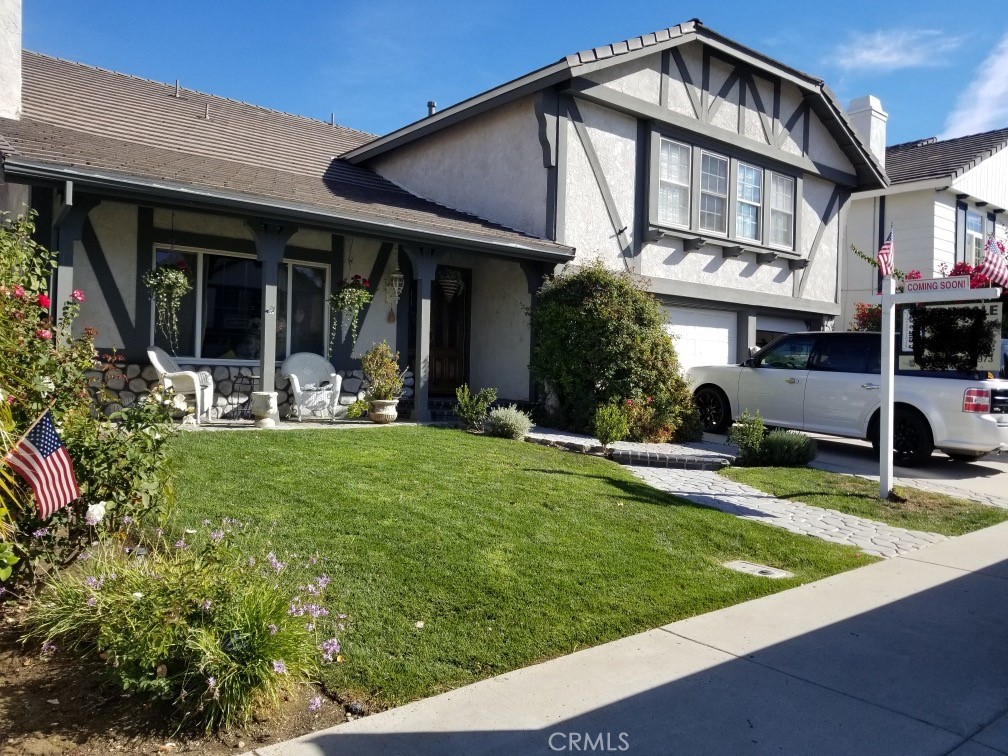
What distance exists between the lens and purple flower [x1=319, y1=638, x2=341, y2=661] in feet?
11.9

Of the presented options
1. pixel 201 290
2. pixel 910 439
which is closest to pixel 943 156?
pixel 910 439

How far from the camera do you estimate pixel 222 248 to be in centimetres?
1158

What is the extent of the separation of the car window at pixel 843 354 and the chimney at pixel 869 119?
9.44m

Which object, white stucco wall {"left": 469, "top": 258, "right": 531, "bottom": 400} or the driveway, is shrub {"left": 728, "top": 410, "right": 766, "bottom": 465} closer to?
the driveway

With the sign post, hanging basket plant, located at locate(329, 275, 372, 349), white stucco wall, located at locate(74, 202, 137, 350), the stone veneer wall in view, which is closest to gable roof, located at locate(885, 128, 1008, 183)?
the sign post

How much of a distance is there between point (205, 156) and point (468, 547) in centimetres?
954

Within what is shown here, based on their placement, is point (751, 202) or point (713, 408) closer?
point (713, 408)

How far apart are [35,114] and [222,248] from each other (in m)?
3.44

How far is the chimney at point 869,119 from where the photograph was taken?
1864 centimetres

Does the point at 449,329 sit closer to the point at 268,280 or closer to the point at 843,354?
the point at 268,280

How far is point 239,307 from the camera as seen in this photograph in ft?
38.9

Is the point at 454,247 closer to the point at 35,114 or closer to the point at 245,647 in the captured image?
the point at 35,114

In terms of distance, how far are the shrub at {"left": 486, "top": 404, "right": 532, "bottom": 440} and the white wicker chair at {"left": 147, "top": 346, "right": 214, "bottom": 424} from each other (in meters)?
3.74

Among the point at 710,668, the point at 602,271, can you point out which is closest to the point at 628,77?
the point at 602,271
